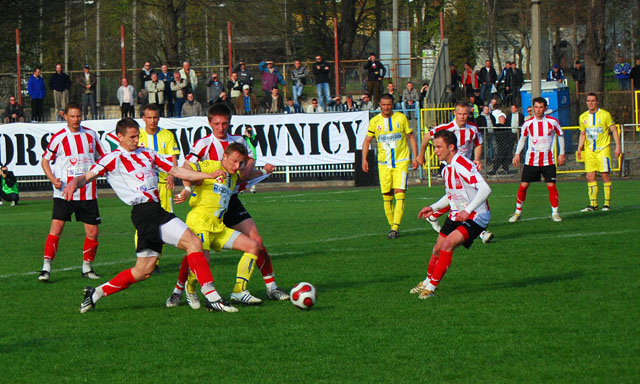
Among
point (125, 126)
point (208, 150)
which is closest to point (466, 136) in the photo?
point (208, 150)

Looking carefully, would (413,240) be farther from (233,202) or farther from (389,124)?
(233,202)

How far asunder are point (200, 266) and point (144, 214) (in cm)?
75

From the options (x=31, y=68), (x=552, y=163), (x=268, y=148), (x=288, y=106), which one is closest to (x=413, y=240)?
(x=552, y=163)

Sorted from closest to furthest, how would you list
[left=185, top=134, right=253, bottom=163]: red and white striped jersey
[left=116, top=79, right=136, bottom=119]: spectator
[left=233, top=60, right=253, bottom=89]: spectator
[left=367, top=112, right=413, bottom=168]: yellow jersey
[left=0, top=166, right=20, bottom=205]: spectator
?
[left=185, top=134, right=253, bottom=163]: red and white striped jersey < [left=367, top=112, right=413, bottom=168]: yellow jersey < [left=0, top=166, right=20, bottom=205]: spectator < [left=233, top=60, right=253, bottom=89]: spectator < [left=116, top=79, right=136, bottom=119]: spectator

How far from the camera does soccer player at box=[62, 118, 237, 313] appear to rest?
8.77 m

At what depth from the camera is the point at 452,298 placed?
30.3ft

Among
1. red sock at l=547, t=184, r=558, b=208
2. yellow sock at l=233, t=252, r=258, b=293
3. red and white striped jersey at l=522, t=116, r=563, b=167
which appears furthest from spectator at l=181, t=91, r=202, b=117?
yellow sock at l=233, t=252, r=258, b=293

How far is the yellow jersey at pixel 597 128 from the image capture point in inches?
711

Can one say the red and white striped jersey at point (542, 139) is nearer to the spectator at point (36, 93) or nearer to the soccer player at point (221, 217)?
the soccer player at point (221, 217)

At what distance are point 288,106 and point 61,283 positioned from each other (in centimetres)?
1963

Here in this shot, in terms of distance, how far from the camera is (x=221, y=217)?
361 inches

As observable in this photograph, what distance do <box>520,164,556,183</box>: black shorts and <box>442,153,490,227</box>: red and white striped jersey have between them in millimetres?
7126

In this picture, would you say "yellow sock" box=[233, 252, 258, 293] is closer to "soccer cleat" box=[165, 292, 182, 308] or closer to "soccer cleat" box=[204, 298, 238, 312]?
"soccer cleat" box=[204, 298, 238, 312]

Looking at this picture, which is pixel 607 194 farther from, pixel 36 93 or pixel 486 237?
pixel 36 93
